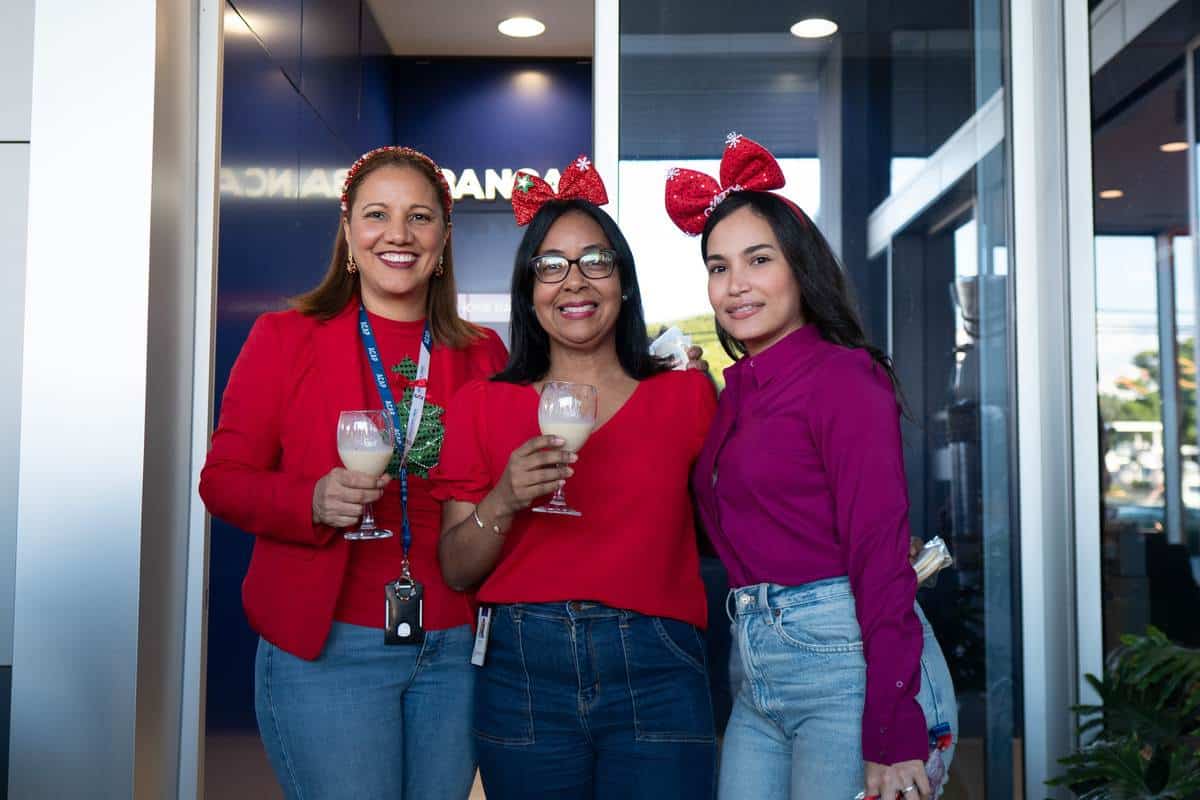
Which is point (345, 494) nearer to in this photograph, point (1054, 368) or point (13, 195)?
point (13, 195)

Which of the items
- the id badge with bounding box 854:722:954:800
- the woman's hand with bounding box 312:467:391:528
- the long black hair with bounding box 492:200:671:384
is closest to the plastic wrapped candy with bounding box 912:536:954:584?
the id badge with bounding box 854:722:954:800

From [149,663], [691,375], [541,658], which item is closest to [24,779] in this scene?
[149,663]

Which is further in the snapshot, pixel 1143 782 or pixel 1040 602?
pixel 1040 602

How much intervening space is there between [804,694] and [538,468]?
1.79 ft

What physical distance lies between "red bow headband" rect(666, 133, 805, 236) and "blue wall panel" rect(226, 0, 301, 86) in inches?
74.2

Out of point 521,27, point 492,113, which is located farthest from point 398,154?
point 492,113

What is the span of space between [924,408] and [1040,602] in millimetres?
572

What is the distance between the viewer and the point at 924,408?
9.86 feet

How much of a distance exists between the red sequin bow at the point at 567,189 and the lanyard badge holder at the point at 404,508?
0.31m

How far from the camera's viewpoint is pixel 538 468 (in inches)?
72.8

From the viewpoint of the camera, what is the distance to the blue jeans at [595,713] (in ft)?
6.20

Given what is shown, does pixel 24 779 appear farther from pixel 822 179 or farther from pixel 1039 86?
pixel 1039 86

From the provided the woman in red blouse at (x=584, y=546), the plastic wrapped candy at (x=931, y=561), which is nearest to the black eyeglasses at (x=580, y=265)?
the woman in red blouse at (x=584, y=546)

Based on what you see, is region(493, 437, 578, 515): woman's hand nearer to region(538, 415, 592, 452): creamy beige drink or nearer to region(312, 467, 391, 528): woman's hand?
region(538, 415, 592, 452): creamy beige drink
